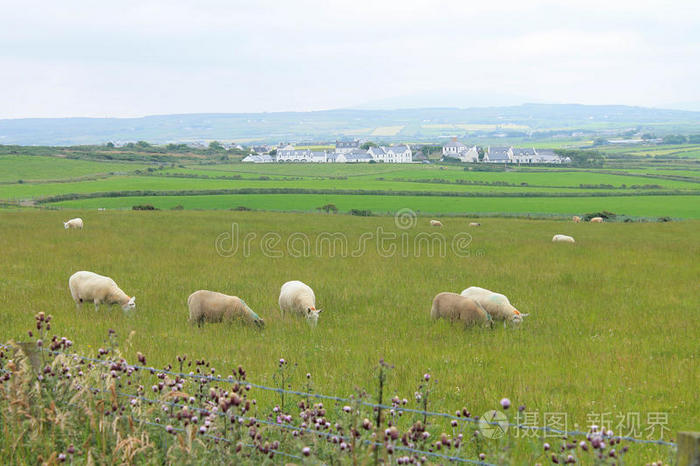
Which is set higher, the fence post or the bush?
the fence post

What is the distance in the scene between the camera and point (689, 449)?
402cm

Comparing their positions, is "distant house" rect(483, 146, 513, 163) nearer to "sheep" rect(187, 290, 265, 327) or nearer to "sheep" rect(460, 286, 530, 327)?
"sheep" rect(460, 286, 530, 327)

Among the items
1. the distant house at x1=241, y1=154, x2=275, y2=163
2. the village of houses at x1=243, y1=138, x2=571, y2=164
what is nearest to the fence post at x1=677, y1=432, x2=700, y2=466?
the village of houses at x1=243, y1=138, x2=571, y2=164

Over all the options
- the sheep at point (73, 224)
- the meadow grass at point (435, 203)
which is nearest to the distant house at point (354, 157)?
the meadow grass at point (435, 203)

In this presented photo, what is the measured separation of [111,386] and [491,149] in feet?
603

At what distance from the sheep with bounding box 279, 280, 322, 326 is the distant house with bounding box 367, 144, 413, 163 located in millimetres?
173397

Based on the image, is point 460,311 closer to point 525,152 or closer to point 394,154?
point 525,152

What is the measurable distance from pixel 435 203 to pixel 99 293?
5771 centimetres

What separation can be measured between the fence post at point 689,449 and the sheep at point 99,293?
13993 mm

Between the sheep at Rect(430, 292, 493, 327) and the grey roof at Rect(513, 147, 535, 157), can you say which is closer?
the sheep at Rect(430, 292, 493, 327)

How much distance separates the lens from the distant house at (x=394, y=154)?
7466 inches

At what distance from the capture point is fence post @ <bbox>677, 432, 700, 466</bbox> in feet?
13.1

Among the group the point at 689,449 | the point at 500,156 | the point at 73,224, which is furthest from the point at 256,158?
the point at 689,449

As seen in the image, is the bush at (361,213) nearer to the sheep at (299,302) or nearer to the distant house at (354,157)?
the sheep at (299,302)
